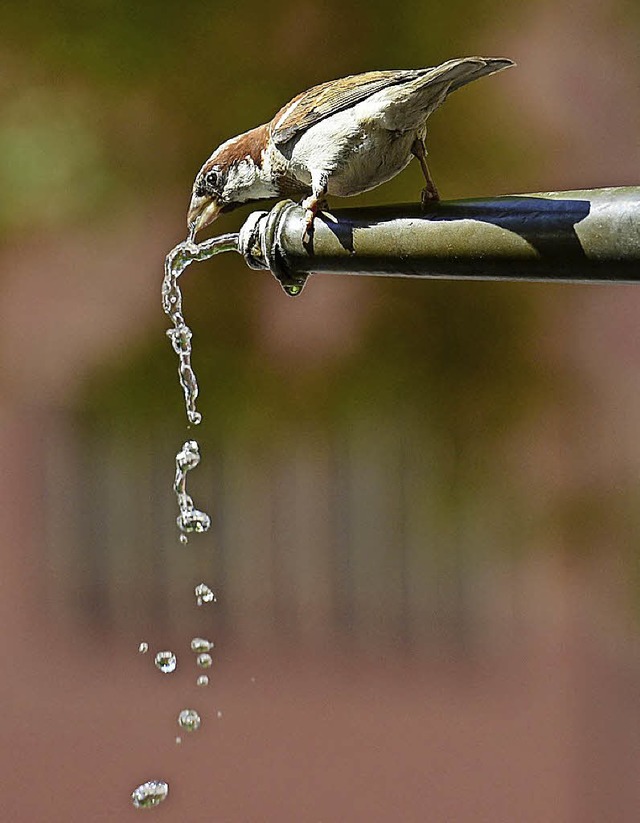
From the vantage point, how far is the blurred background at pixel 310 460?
246 cm

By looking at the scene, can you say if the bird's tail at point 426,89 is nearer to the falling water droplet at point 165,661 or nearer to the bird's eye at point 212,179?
the bird's eye at point 212,179

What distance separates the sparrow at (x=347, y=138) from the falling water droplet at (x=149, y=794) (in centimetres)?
159

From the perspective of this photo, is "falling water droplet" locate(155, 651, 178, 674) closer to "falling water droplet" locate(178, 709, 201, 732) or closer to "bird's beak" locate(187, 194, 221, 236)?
"falling water droplet" locate(178, 709, 201, 732)

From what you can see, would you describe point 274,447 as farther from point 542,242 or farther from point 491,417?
point 542,242

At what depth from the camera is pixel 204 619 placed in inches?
113

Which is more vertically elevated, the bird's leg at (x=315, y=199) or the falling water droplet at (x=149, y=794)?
the bird's leg at (x=315, y=199)

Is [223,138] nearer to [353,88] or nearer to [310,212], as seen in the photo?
[353,88]

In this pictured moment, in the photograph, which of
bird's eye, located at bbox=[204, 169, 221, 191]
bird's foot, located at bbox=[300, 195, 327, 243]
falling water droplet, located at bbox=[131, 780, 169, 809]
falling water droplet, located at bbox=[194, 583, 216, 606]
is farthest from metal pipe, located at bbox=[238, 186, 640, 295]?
falling water droplet, located at bbox=[131, 780, 169, 809]

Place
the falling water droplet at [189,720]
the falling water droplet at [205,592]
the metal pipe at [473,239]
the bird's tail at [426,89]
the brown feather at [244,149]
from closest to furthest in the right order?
the metal pipe at [473,239], the bird's tail at [426,89], the brown feather at [244,149], the falling water droplet at [205,592], the falling water droplet at [189,720]

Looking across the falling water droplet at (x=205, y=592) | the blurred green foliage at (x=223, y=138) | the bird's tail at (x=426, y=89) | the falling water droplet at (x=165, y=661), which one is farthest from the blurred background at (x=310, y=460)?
the bird's tail at (x=426, y=89)

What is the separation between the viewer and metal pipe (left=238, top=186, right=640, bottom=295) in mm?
763

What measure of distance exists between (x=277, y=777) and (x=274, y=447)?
0.72 metres

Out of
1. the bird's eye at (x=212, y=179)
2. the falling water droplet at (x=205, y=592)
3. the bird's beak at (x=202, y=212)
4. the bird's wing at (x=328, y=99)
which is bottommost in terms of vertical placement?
the falling water droplet at (x=205, y=592)

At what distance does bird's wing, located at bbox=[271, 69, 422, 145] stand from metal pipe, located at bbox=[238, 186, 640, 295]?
129 millimetres
